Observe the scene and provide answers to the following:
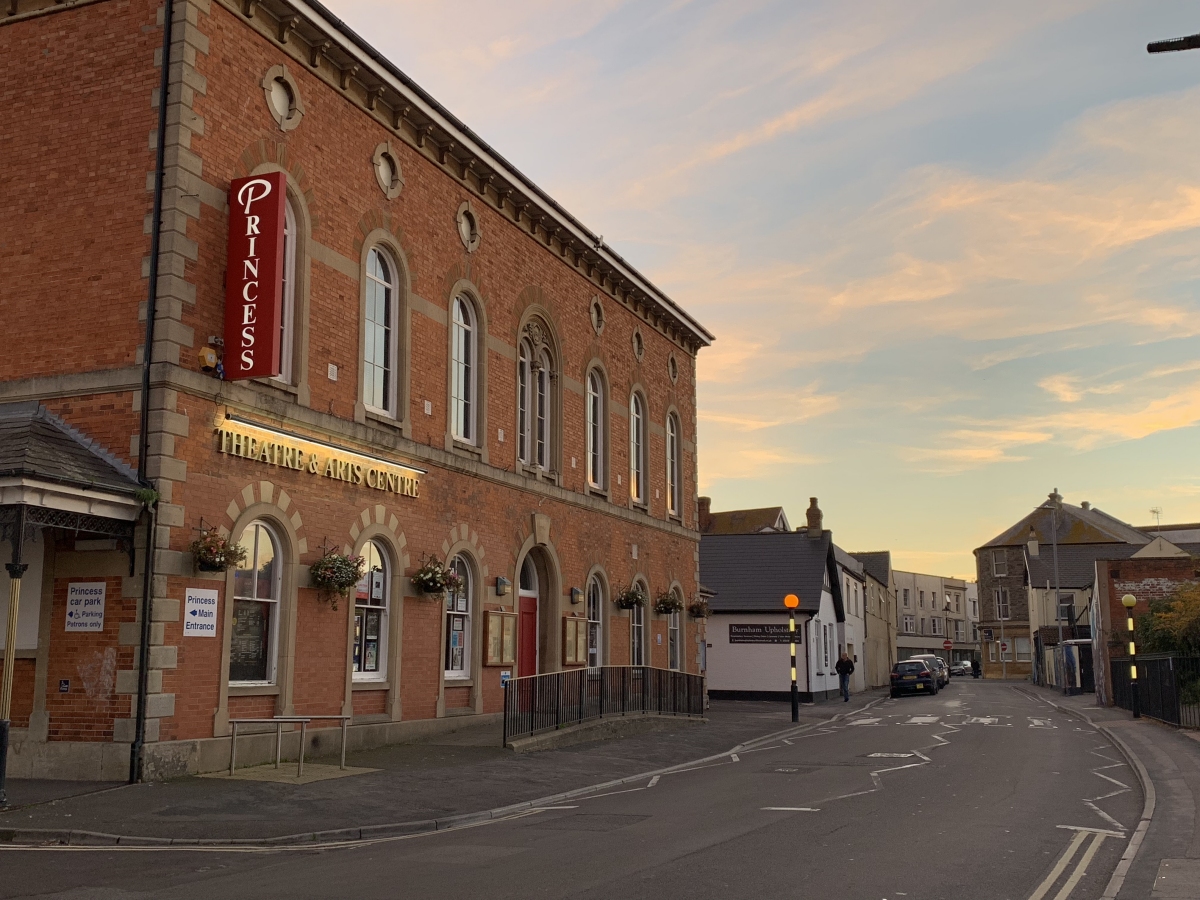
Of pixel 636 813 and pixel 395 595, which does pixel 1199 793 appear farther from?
pixel 395 595

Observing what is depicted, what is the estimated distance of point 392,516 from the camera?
19.7 metres

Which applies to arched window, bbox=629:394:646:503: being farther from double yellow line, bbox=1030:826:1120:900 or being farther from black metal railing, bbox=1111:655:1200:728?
double yellow line, bbox=1030:826:1120:900

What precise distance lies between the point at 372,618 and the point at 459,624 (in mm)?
3003

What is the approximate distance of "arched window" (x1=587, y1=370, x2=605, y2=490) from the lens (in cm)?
2941

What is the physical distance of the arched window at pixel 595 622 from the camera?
28.7 meters

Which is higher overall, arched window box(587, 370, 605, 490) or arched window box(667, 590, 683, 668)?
arched window box(587, 370, 605, 490)

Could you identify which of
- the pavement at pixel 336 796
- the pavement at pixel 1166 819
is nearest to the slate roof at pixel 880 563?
the pavement at pixel 1166 819

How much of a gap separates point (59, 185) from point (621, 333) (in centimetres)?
1727

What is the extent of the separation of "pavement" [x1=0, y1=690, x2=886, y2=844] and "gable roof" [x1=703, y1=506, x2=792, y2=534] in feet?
195

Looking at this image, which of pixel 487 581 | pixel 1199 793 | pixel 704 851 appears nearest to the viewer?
pixel 704 851

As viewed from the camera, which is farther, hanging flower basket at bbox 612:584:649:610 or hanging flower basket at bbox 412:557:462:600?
hanging flower basket at bbox 612:584:649:610

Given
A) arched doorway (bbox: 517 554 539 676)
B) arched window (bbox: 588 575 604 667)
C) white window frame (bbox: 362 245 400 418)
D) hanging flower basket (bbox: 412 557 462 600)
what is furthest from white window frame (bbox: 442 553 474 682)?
arched window (bbox: 588 575 604 667)

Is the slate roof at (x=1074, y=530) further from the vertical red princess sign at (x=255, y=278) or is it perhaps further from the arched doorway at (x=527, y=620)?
the vertical red princess sign at (x=255, y=278)

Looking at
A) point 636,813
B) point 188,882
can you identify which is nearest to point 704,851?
point 636,813
